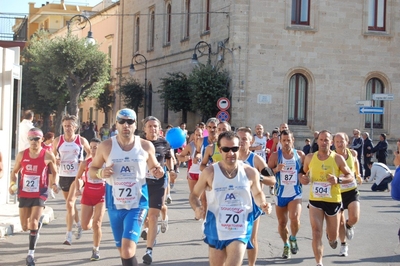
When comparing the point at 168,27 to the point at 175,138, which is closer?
the point at 175,138

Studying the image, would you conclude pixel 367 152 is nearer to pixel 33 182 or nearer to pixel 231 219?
pixel 33 182

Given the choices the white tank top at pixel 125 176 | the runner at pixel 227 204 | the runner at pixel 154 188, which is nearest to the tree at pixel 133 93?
the runner at pixel 154 188

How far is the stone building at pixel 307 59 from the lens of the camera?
99.9 ft

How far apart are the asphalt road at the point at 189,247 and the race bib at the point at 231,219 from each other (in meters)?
2.77

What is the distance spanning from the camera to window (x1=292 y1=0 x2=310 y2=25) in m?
31.3

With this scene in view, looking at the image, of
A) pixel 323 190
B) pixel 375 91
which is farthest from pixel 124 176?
pixel 375 91

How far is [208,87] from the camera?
3011 centimetres

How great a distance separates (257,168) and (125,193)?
181 centimetres

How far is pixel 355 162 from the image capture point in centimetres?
1026

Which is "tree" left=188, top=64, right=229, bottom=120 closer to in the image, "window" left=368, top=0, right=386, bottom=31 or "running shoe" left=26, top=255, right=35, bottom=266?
"window" left=368, top=0, right=386, bottom=31

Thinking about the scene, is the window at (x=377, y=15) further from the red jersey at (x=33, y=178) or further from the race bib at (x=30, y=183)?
the race bib at (x=30, y=183)

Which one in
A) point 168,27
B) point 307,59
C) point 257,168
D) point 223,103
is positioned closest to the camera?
point 257,168

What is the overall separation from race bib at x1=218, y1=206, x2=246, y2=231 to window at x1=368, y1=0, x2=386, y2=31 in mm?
27539

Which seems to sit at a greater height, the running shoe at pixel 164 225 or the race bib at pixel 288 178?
the race bib at pixel 288 178
